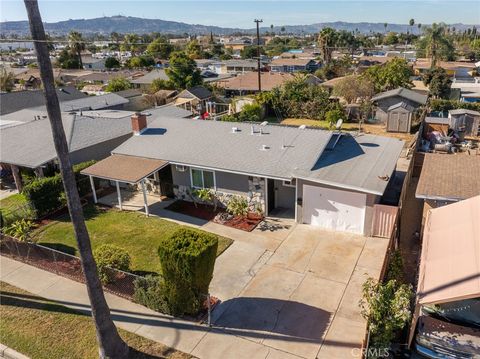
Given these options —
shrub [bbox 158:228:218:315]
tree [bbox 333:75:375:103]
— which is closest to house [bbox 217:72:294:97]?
tree [bbox 333:75:375:103]

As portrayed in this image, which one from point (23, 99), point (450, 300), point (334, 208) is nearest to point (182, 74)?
point (23, 99)

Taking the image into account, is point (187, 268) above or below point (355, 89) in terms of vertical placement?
above

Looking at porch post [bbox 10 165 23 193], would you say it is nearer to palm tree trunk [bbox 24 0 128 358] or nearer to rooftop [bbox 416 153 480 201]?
palm tree trunk [bbox 24 0 128 358]

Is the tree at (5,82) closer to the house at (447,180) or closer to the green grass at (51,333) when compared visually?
the green grass at (51,333)

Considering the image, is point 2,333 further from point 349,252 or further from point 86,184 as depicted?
point 349,252

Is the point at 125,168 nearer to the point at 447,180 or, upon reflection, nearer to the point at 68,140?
the point at 68,140
